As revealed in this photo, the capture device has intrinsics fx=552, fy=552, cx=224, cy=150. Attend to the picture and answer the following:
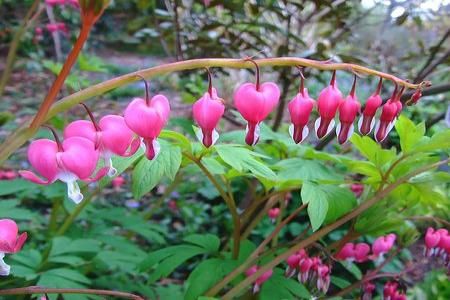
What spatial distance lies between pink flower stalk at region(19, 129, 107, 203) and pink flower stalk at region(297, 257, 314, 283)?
781 mm

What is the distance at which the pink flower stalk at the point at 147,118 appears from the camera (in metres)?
0.88

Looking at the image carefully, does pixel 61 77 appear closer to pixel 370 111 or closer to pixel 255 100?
pixel 255 100

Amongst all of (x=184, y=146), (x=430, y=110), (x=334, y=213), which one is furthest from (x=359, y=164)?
(x=430, y=110)

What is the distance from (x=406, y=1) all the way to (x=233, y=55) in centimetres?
87

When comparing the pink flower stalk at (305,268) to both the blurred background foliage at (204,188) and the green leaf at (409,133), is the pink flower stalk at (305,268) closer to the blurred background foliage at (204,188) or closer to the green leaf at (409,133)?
the blurred background foliage at (204,188)

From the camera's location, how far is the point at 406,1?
2.62 metres

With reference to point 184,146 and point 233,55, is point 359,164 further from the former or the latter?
point 233,55

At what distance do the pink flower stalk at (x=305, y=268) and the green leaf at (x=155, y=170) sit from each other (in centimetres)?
52

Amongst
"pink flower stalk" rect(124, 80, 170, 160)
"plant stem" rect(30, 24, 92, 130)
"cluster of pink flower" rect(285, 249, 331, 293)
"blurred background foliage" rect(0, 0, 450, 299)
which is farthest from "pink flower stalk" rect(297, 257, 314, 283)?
"plant stem" rect(30, 24, 92, 130)

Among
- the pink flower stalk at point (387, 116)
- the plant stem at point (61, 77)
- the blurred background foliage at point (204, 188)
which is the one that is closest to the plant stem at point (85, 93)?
the plant stem at point (61, 77)

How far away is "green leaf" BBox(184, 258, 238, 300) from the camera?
1434 millimetres

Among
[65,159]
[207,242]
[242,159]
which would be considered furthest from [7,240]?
[207,242]

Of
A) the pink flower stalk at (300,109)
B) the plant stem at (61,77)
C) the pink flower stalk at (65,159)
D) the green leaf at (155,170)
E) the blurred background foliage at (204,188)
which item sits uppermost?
the plant stem at (61,77)

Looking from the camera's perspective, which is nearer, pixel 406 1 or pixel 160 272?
pixel 160 272
